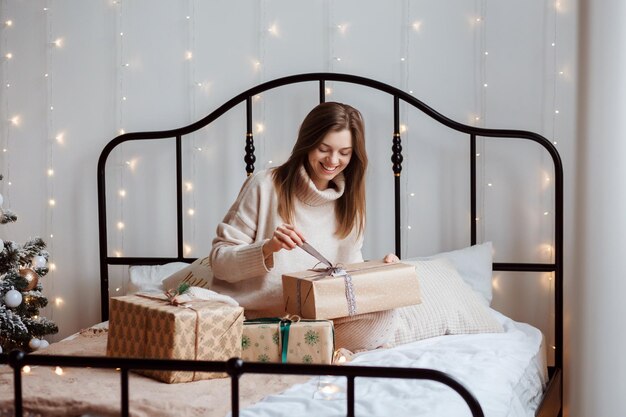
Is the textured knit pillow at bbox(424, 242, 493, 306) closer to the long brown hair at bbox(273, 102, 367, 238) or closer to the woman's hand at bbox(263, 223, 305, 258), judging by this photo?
the long brown hair at bbox(273, 102, 367, 238)

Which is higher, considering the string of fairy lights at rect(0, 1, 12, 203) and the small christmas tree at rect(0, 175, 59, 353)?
the string of fairy lights at rect(0, 1, 12, 203)

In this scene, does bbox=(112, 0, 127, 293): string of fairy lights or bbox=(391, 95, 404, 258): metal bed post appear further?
bbox=(112, 0, 127, 293): string of fairy lights

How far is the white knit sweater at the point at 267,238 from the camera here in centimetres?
226

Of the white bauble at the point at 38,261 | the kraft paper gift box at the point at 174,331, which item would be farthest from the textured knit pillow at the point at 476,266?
the white bauble at the point at 38,261

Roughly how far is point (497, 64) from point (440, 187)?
483 millimetres

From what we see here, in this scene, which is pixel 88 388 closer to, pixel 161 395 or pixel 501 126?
pixel 161 395

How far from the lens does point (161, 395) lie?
1559 millimetres

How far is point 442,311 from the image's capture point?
7.67ft

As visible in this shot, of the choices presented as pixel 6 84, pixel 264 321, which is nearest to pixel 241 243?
pixel 264 321

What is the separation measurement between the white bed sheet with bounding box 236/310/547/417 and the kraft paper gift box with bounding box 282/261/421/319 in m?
0.14

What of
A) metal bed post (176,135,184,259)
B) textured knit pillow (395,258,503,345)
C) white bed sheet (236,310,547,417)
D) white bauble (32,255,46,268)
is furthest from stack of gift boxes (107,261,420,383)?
white bauble (32,255,46,268)

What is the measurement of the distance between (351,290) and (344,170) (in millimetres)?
539

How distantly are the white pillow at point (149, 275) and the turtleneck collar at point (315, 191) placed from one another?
659 mm

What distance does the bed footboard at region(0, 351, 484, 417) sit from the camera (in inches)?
48.0
